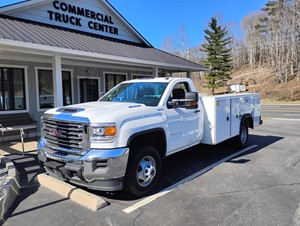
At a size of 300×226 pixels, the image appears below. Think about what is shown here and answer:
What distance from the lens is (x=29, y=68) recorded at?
35.8ft

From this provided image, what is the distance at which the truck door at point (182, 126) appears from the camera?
520 centimetres

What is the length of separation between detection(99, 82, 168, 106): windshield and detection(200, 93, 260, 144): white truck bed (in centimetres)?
139

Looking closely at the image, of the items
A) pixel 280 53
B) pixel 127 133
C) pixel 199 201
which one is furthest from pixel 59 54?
pixel 280 53

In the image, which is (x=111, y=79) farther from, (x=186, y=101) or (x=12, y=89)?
(x=186, y=101)

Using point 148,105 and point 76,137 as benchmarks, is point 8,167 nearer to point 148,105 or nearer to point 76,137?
point 76,137

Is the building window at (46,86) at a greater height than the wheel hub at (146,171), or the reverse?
the building window at (46,86)

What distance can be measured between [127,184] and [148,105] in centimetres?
155

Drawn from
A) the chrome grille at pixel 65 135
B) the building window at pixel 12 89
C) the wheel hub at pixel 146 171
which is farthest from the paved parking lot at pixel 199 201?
the building window at pixel 12 89

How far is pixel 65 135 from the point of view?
14.5 ft

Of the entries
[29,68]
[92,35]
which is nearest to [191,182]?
[29,68]

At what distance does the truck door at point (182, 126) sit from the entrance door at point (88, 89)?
27.7ft

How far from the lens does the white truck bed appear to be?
6312 millimetres

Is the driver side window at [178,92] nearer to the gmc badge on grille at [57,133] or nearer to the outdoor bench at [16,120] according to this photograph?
the gmc badge on grille at [57,133]

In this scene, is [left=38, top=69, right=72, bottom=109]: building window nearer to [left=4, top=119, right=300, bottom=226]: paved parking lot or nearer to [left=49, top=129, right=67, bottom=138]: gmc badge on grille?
[left=4, top=119, right=300, bottom=226]: paved parking lot
